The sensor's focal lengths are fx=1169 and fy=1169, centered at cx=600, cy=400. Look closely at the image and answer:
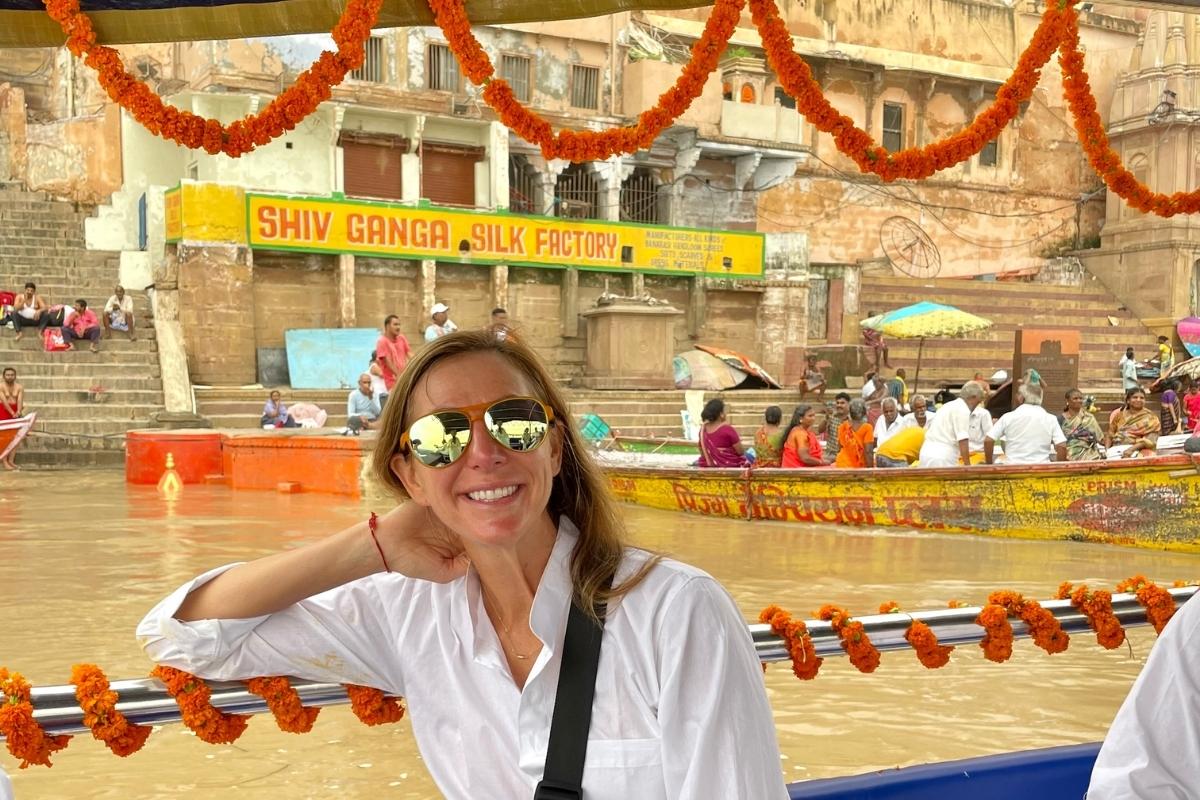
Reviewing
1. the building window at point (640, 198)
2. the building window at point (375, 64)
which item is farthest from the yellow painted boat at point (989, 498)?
the building window at point (640, 198)

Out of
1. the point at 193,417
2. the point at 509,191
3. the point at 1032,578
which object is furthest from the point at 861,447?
the point at 509,191

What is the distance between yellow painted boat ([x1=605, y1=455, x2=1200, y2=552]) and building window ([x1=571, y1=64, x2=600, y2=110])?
14.6 meters

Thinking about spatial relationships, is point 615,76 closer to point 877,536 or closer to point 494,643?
point 877,536

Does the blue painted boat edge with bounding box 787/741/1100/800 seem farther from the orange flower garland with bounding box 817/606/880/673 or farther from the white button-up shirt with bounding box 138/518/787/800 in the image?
the white button-up shirt with bounding box 138/518/787/800

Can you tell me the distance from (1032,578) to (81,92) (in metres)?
21.5

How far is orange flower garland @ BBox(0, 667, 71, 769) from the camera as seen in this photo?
1.92 meters

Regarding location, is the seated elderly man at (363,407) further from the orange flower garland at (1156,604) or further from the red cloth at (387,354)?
the orange flower garland at (1156,604)

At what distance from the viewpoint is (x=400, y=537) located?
79.4 inches

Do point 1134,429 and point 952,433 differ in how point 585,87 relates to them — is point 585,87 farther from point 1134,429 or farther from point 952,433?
point 952,433

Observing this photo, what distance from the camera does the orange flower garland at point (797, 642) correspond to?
7.83 ft

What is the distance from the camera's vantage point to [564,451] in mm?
2033

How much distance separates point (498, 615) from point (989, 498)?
8477 mm

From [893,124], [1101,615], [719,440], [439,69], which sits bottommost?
[719,440]

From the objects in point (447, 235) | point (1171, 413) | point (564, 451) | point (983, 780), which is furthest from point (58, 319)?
point (983, 780)
